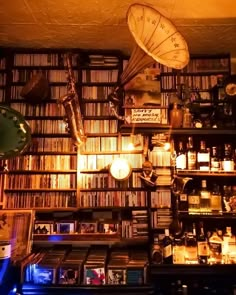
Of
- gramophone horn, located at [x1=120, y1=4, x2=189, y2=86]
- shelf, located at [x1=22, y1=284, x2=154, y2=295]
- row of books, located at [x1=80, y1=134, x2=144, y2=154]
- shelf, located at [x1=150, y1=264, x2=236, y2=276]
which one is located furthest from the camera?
row of books, located at [x1=80, y1=134, x2=144, y2=154]

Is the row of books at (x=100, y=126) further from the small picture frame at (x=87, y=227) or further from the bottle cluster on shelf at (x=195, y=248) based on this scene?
the bottle cluster on shelf at (x=195, y=248)

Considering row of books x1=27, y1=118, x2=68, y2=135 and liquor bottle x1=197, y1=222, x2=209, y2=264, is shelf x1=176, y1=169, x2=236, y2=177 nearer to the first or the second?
liquor bottle x1=197, y1=222, x2=209, y2=264

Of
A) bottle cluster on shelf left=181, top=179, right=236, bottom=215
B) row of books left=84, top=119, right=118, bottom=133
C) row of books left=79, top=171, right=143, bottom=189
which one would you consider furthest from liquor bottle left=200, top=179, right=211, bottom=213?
row of books left=84, top=119, right=118, bottom=133

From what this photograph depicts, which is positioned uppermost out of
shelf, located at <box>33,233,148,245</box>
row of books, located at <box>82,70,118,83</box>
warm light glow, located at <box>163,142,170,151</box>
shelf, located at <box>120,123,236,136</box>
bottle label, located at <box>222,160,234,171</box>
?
row of books, located at <box>82,70,118,83</box>

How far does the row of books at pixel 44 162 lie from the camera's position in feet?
10.2

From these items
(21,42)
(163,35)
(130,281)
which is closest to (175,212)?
(130,281)

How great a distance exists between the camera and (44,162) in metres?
3.12

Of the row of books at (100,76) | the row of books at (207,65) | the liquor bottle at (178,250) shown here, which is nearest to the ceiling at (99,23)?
the row of books at (207,65)

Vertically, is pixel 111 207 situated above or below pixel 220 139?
below

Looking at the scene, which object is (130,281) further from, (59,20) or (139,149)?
(59,20)

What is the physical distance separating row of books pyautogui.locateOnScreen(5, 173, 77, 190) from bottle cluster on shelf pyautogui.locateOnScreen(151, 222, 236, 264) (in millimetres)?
938

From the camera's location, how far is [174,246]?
2809mm

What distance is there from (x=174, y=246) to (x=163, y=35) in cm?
166

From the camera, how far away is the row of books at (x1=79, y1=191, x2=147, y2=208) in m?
3.06
